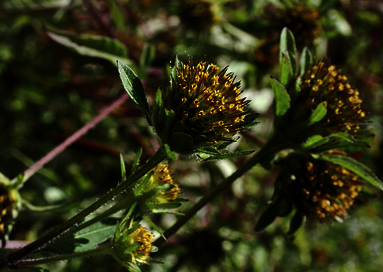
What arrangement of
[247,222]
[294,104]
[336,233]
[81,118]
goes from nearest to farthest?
1. [294,104]
2. [247,222]
3. [81,118]
4. [336,233]

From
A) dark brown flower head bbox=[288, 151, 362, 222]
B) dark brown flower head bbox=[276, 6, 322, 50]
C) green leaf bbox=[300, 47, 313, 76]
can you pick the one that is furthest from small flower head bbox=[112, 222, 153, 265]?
dark brown flower head bbox=[276, 6, 322, 50]

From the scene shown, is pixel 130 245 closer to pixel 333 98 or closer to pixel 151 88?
pixel 333 98

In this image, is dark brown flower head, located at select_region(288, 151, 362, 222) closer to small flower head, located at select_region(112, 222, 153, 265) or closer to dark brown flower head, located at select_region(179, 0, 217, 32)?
small flower head, located at select_region(112, 222, 153, 265)

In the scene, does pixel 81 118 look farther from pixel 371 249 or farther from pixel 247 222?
pixel 371 249

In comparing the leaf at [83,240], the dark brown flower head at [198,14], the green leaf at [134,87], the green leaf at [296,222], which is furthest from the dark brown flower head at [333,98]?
the dark brown flower head at [198,14]

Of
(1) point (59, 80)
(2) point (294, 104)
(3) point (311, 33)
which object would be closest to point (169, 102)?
(2) point (294, 104)

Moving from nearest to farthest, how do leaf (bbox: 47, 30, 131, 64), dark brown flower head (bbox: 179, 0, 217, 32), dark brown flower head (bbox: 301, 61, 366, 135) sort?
1. dark brown flower head (bbox: 301, 61, 366, 135)
2. leaf (bbox: 47, 30, 131, 64)
3. dark brown flower head (bbox: 179, 0, 217, 32)

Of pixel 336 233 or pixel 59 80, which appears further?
pixel 336 233
